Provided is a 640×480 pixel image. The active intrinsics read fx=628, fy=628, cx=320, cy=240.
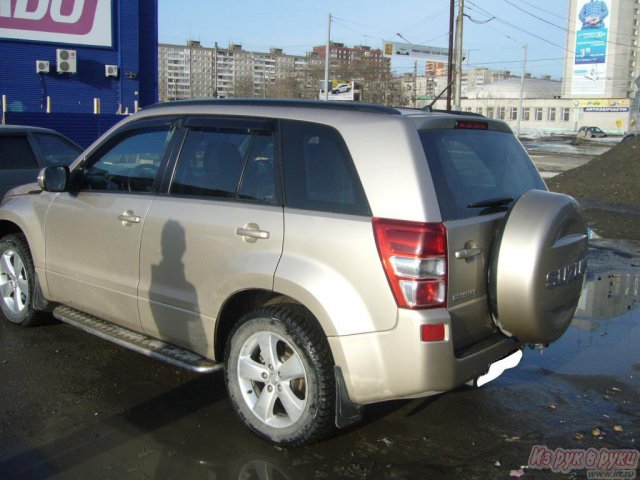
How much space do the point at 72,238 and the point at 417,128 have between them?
2.79 meters

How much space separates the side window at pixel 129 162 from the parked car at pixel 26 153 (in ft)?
12.0

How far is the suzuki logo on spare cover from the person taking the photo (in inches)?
766

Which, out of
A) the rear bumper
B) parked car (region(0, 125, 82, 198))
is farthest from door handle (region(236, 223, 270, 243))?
parked car (region(0, 125, 82, 198))

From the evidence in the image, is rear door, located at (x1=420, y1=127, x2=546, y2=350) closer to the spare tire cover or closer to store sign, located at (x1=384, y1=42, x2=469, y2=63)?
the spare tire cover

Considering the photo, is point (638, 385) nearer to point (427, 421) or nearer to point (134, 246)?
point (427, 421)

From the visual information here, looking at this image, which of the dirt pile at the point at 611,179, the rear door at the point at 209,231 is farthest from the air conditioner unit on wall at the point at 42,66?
the rear door at the point at 209,231

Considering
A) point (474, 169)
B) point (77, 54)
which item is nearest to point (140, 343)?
point (474, 169)

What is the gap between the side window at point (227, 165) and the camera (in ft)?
12.1

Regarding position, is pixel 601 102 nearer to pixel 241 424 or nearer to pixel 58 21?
pixel 58 21

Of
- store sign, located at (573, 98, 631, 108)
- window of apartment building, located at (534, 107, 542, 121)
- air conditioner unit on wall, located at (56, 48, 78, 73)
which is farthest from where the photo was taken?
window of apartment building, located at (534, 107, 542, 121)

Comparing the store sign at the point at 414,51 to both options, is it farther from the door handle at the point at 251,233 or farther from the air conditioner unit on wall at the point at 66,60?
the door handle at the point at 251,233

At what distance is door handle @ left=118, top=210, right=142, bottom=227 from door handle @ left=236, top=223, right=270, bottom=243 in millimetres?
963

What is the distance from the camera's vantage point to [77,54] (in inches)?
821

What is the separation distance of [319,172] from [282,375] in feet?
3.74
